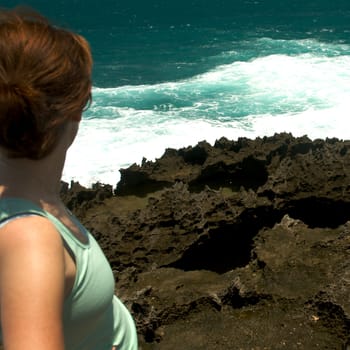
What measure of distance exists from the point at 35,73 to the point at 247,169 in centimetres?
1030

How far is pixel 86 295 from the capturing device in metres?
1.46

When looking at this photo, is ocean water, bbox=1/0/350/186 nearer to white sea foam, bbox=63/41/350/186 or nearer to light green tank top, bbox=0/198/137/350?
white sea foam, bbox=63/41/350/186

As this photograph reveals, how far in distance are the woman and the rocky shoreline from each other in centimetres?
397

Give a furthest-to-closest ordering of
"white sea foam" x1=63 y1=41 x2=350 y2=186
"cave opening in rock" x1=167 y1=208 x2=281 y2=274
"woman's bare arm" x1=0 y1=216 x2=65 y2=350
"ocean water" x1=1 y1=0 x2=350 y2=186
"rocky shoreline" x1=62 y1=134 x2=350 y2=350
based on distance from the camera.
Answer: "ocean water" x1=1 y1=0 x2=350 y2=186 < "white sea foam" x1=63 y1=41 x2=350 y2=186 < "cave opening in rock" x1=167 y1=208 x2=281 y2=274 < "rocky shoreline" x1=62 y1=134 x2=350 y2=350 < "woman's bare arm" x1=0 y1=216 x2=65 y2=350

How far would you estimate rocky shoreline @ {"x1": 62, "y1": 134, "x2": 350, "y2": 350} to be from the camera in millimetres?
5512

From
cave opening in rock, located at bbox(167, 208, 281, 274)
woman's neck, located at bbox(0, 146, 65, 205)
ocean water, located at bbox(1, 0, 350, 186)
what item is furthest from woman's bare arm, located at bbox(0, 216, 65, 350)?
ocean water, located at bbox(1, 0, 350, 186)

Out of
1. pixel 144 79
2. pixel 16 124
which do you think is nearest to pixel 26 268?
pixel 16 124

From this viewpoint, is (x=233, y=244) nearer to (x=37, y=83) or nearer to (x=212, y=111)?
(x=37, y=83)

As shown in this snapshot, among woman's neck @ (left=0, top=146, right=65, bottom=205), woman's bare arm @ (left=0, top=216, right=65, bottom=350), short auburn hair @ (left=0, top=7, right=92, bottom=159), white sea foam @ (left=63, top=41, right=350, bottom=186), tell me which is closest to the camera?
woman's bare arm @ (left=0, top=216, right=65, bottom=350)

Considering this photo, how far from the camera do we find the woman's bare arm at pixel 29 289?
1.15m

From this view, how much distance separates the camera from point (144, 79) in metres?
28.8

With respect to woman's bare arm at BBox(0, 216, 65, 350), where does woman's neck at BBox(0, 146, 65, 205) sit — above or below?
above

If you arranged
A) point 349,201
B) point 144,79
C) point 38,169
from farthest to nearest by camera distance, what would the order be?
point 144,79 < point 349,201 < point 38,169

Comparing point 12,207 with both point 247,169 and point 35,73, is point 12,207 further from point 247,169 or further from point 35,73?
point 247,169
